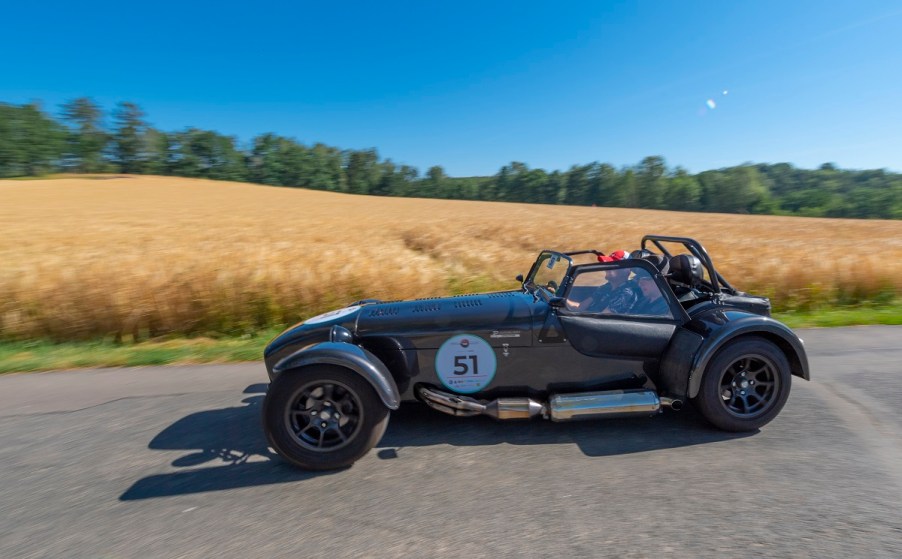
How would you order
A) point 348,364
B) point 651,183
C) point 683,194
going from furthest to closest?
1. point 651,183
2. point 683,194
3. point 348,364

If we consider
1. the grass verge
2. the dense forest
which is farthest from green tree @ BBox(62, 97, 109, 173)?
the grass verge

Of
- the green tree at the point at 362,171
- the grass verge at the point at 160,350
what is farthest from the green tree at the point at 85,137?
the grass verge at the point at 160,350

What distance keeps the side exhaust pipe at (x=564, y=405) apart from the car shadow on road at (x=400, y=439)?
214 mm

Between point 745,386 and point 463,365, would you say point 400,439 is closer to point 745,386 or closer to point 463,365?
point 463,365

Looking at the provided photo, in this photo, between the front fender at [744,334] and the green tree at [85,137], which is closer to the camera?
the front fender at [744,334]

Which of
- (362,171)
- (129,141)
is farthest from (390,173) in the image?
(129,141)

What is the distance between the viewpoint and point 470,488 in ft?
10.2

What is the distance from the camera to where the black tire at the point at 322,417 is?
3383 mm

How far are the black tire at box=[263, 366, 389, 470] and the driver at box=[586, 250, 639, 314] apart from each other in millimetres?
1976

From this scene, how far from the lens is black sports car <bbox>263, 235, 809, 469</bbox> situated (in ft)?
11.5

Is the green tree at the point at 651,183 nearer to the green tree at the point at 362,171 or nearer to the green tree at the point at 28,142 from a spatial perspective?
the green tree at the point at 362,171

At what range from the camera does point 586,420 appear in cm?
393

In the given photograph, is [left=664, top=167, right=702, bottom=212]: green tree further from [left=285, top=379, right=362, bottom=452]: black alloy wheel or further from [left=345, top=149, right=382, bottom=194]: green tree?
[left=285, top=379, right=362, bottom=452]: black alloy wheel

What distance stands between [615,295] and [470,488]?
2045mm
